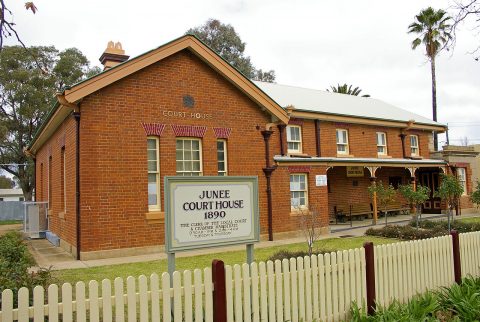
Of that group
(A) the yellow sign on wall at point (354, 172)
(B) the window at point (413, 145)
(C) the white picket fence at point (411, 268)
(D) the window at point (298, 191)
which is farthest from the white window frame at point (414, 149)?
(C) the white picket fence at point (411, 268)

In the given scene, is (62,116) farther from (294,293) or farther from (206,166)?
(294,293)

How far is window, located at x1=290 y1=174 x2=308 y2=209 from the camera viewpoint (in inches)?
672

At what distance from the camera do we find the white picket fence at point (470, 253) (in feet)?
26.6

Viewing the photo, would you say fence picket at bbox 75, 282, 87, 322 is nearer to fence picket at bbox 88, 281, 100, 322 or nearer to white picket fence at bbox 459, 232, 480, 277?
fence picket at bbox 88, 281, 100, 322

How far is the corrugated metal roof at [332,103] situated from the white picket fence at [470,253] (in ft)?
41.3

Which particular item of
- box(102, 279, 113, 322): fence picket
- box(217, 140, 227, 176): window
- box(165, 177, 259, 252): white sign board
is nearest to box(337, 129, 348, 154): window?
box(217, 140, 227, 176): window

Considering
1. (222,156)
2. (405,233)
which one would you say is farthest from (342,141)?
(222,156)

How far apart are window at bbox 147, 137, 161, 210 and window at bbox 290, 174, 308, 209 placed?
5.79m

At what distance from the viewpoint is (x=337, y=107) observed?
23984mm

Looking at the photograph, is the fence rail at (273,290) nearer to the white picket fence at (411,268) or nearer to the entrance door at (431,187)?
the white picket fence at (411,268)

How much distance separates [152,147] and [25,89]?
29032 millimetres

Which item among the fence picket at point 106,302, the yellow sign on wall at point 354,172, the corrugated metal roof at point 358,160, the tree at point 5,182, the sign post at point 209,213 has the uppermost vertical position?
the tree at point 5,182

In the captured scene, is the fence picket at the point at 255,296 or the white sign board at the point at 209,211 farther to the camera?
the white sign board at the point at 209,211

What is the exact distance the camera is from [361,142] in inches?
930
